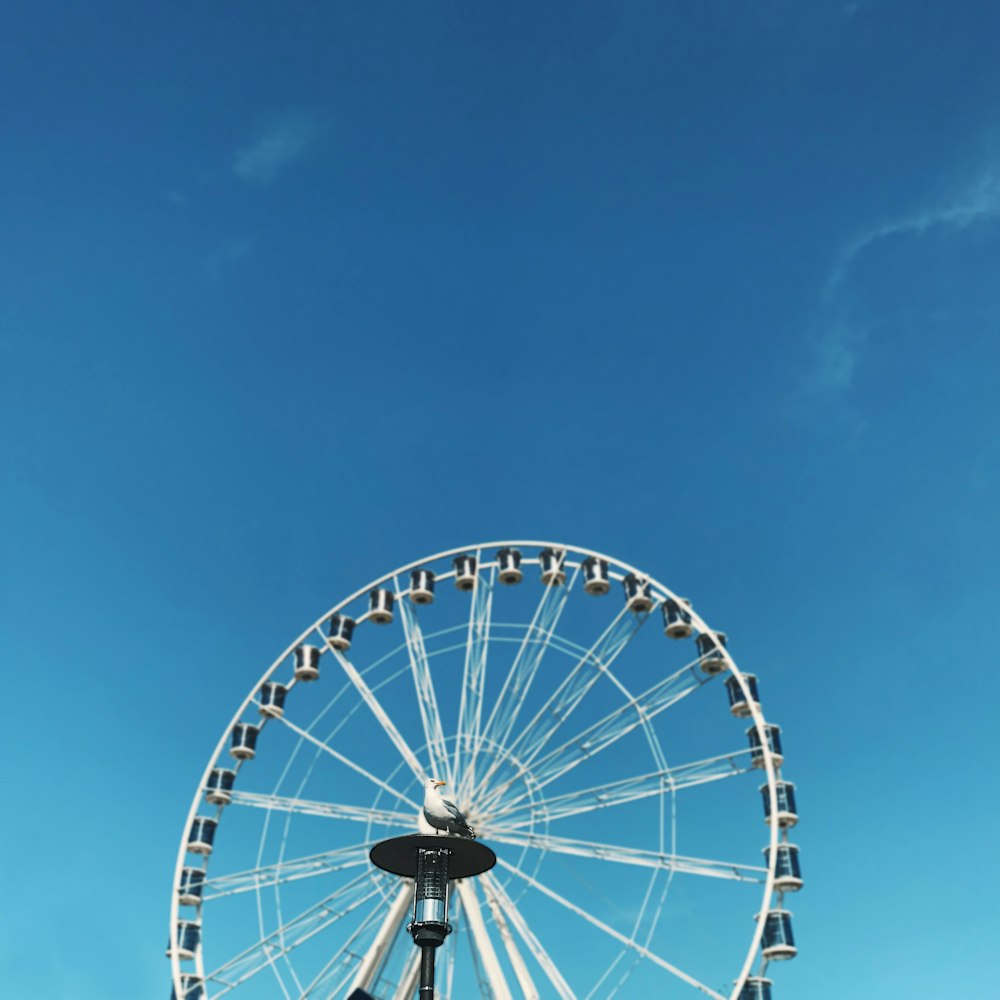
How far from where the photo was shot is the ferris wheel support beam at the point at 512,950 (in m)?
24.1

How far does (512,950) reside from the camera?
Answer: 2452 centimetres

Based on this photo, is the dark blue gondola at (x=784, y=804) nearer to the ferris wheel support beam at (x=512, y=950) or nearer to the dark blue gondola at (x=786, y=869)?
the dark blue gondola at (x=786, y=869)

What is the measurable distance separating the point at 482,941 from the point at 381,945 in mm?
2154

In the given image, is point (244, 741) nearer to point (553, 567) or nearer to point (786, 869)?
point (553, 567)

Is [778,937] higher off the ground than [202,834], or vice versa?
[202,834]

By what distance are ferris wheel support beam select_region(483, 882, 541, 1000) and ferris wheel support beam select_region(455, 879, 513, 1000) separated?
1.04 ft

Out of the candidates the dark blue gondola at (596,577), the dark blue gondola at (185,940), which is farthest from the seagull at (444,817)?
→ the dark blue gondola at (596,577)

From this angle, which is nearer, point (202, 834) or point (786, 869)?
point (786, 869)

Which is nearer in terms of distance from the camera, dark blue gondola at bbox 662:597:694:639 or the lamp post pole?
the lamp post pole

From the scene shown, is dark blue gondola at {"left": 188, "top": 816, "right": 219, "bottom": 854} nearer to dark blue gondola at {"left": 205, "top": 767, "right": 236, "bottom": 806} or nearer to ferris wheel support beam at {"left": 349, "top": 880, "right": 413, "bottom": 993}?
dark blue gondola at {"left": 205, "top": 767, "right": 236, "bottom": 806}

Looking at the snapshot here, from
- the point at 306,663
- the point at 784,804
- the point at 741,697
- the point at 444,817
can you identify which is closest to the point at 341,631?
the point at 306,663

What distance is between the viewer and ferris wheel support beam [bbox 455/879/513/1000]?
2388 centimetres

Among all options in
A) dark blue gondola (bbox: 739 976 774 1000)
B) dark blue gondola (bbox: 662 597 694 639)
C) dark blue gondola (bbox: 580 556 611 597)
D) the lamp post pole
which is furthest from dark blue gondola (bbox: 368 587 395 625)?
the lamp post pole

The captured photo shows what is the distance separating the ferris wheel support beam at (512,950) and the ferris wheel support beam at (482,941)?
0.32 meters
